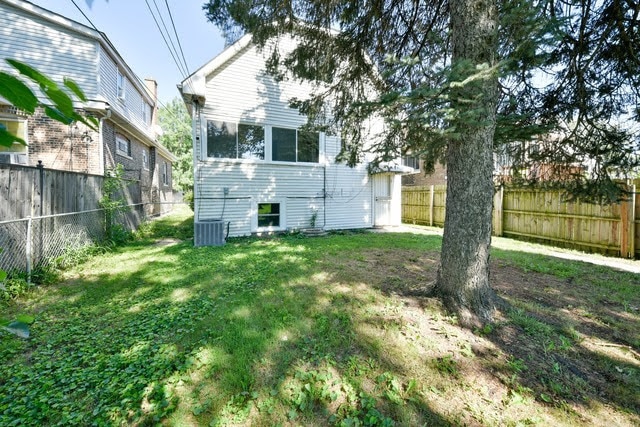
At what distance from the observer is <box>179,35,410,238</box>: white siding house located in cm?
933

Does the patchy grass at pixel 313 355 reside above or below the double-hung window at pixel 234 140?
below

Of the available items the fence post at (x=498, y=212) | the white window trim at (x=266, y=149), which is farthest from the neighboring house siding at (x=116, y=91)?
the fence post at (x=498, y=212)

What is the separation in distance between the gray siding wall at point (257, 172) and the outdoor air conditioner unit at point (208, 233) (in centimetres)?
112

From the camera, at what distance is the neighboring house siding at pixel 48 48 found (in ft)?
29.8

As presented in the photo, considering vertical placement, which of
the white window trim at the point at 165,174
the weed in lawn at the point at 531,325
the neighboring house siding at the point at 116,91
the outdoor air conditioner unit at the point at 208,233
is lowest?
the weed in lawn at the point at 531,325

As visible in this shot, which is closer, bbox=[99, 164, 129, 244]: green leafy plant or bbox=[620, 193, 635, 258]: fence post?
bbox=[620, 193, 635, 258]: fence post

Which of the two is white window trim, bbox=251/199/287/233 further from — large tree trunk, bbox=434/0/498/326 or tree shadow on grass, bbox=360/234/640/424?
large tree trunk, bbox=434/0/498/326

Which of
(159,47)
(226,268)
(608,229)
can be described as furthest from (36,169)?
(608,229)

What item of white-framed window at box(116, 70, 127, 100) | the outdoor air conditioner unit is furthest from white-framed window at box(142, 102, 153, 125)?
the outdoor air conditioner unit

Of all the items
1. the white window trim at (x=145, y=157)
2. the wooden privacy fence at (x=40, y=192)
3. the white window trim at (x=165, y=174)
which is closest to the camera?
the wooden privacy fence at (x=40, y=192)

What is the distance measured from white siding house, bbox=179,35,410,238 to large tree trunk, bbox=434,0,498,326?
598cm

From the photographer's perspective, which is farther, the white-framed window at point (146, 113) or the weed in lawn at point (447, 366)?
the white-framed window at point (146, 113)

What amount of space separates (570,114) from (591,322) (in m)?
3.55

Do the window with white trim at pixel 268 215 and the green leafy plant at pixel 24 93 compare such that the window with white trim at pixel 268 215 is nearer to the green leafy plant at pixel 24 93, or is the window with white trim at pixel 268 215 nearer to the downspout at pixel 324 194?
the downspout at pixel 324 194
